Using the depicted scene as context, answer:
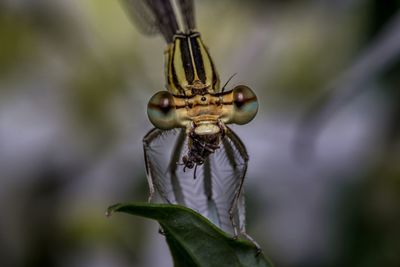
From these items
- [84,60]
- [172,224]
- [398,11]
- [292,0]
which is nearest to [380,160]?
[398,11]

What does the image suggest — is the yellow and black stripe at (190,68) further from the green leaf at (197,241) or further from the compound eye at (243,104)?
the green leaf at (197,241)

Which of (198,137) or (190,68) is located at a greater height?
(190,68)

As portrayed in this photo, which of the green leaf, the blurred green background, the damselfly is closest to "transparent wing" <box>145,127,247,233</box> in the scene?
the damselfly

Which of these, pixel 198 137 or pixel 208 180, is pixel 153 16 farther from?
pixel 198 137

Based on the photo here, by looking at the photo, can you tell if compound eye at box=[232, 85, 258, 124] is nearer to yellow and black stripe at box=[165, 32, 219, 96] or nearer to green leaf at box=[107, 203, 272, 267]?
yellow and black stripe at box=[165, 32, 219, 96]

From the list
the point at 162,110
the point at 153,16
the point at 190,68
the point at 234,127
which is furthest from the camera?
the point at 234,127

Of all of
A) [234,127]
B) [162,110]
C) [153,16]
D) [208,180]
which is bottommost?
[208,180]

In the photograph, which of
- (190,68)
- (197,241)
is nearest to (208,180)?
(190,68)

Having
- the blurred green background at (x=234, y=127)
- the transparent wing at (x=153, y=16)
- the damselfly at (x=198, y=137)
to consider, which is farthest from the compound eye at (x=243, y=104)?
the blurred green background at (x=234, y=127)

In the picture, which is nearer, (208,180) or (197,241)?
(197,241)
